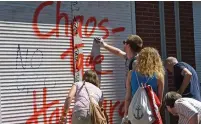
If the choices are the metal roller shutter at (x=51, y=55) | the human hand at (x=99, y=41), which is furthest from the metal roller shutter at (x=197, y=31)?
the human hand at (x=99, y=41)

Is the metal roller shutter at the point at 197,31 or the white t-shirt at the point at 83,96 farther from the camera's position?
the metal roller shutter at the point at 197,31

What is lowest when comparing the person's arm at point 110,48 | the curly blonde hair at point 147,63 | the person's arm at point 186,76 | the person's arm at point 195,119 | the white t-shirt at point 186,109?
the person's arm at point 195,119

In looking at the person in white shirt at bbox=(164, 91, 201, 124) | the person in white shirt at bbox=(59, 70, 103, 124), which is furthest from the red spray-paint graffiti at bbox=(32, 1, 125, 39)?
the person in white shirt at bbox=(164, 91, 201, 124)

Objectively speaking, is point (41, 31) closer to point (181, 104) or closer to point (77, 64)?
point (77, 64)

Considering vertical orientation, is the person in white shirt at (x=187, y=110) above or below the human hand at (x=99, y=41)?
below

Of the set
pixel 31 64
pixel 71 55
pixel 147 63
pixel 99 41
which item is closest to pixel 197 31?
pixel 99 41

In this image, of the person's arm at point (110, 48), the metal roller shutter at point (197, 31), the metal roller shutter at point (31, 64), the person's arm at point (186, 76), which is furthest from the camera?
the metal roller shutter at point (197, 31)

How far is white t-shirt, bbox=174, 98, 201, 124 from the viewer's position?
185 inches

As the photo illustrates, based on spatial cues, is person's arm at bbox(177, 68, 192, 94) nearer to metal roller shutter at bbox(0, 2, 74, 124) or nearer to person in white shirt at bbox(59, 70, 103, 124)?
person in white shirt at bbox(59, 70, 103, 124)

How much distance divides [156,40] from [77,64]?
1.88m

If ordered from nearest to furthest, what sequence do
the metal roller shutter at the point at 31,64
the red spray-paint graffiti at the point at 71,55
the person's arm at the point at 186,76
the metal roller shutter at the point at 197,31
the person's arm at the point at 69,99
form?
the person's arm at the point at 69,99 → the metal roller shutter at the point at 31,64 → the red spray-paint graffiti at the point at 71,55 → the person's arm at the point at 186,76 → the metal roller shutter at the point at 197,31

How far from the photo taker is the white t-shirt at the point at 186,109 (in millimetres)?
4695

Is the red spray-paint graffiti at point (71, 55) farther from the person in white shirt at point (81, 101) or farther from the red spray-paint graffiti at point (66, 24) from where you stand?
the person in white shirt at point (81, 101)

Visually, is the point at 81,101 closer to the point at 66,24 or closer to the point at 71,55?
the point at 71,55
